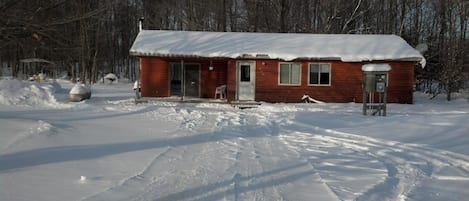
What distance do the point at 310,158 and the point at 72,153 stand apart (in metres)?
4.58

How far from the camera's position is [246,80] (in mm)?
23531

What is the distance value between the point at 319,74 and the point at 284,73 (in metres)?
1.76

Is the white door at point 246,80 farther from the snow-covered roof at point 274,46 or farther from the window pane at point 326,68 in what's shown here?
the window pane at point 326,68

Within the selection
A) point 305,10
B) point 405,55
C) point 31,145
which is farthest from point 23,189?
point 305,10

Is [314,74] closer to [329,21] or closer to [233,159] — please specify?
[329,21]

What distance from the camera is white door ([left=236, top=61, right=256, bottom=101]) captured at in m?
23.4

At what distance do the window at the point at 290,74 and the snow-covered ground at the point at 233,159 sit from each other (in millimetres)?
7432

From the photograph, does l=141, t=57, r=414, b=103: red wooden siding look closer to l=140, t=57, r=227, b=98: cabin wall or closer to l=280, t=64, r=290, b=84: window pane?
l=280, t=64, r=290, b=84: window pane

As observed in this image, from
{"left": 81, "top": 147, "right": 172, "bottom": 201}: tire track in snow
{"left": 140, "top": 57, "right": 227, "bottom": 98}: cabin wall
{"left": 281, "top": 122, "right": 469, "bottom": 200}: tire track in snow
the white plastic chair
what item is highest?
{"left": 140, "top": 57, "right": 227, "bottom": 98}: cabin wall

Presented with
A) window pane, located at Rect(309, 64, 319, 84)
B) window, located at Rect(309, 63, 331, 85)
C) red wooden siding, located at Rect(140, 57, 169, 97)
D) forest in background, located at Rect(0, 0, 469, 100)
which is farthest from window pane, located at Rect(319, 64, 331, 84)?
forest in background, located at Rect(0, 0, 469, 100)

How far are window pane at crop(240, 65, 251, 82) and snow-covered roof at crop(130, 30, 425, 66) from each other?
88 centimetres

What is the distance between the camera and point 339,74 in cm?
2330

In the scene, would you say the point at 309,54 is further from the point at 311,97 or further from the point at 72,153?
the point at 72,153

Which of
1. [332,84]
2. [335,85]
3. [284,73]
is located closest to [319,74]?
[332,84]
